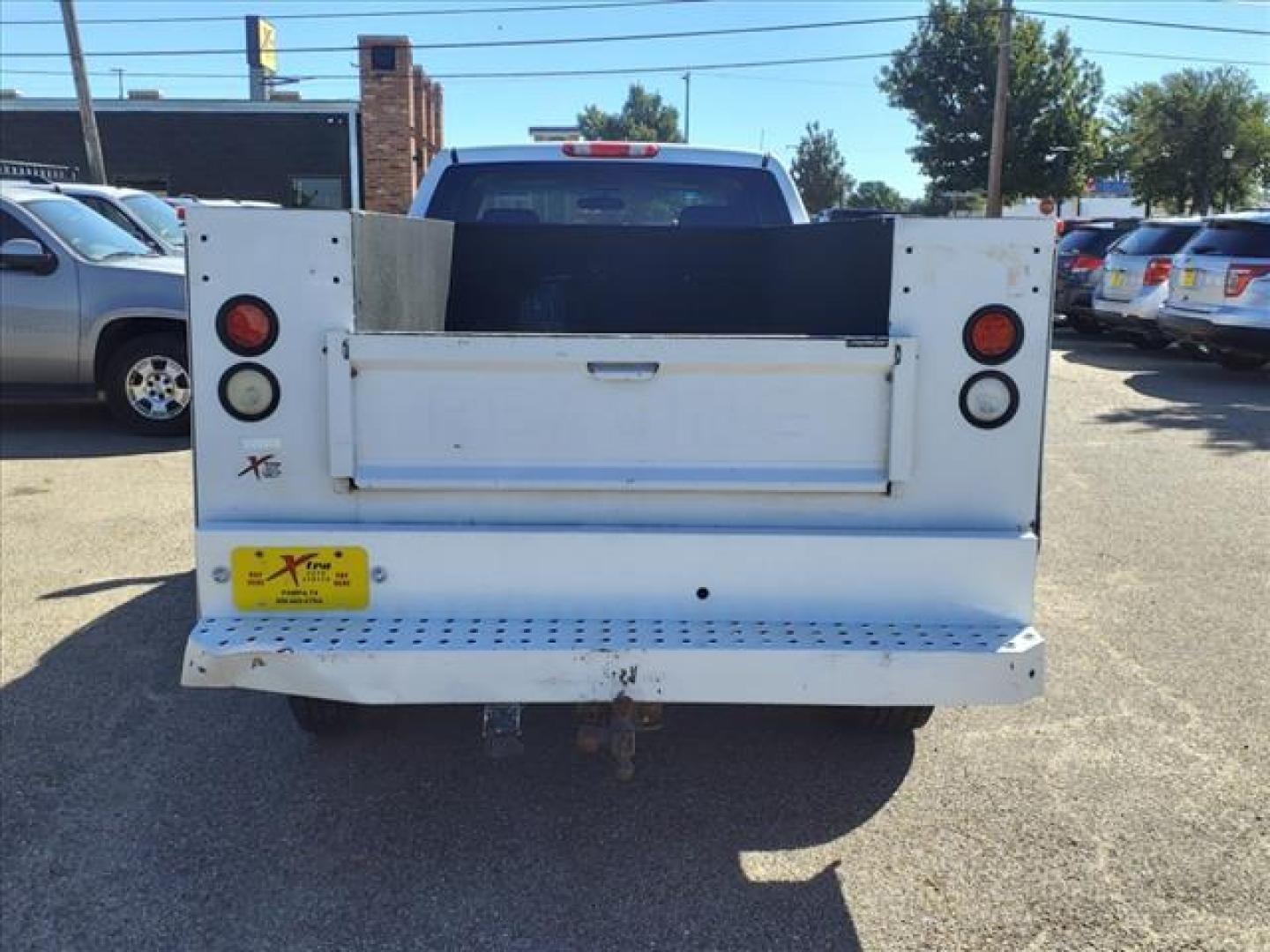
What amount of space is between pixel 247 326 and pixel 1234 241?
41.1 ft

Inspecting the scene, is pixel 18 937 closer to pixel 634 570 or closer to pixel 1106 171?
pixel 634 570

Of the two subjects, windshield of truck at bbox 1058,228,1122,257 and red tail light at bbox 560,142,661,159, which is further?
windshield of truck at bbox 1058,228,1122,257

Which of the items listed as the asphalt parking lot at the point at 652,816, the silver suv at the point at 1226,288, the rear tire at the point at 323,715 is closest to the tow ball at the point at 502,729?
the asphalt parking lot at the point at 652,816

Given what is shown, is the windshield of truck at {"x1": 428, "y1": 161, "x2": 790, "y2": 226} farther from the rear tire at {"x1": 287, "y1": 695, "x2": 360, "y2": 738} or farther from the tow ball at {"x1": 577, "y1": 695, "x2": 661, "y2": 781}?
the tow ball at {"x1": 577, "y1": 695, "x2": 661, "y2": 781}

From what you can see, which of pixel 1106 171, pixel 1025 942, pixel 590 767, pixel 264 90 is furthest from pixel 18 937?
pixel 1106 171

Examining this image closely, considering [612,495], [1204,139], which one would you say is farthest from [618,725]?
[1204,139]

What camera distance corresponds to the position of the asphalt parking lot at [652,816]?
2980 mm

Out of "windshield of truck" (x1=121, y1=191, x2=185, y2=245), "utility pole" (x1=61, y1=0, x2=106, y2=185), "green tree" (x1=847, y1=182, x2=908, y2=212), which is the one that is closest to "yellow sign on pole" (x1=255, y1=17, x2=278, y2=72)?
"utility pole" (x1=61, y1=0, x2=106, y2=185)

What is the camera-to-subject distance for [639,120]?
3255 inches

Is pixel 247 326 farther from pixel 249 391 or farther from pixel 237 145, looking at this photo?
pixel 237 145

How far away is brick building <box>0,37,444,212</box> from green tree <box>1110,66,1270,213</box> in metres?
26.9

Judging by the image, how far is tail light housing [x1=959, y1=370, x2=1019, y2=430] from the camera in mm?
3016

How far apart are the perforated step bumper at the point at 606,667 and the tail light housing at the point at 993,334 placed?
2.38 feet

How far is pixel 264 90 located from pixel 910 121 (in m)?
21.8
